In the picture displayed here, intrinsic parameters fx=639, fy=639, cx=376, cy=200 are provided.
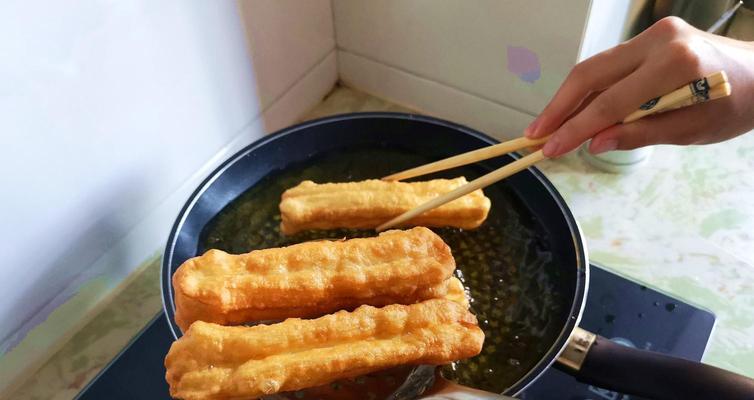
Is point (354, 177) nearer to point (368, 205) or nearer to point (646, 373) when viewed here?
point (368, 205)

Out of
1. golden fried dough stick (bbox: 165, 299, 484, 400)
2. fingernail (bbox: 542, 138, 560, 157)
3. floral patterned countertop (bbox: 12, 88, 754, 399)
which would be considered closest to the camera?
golden fried dough stick (bbox: 165, 299, 484, 400)

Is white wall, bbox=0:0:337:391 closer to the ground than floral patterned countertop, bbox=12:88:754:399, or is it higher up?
higher up

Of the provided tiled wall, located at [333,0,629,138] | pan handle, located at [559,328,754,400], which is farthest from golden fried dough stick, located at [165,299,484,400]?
tiled wall, located at [333,0,629,138]

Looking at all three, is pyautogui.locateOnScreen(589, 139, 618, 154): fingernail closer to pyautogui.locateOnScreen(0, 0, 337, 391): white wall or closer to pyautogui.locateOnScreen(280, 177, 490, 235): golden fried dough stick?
pyautogui.locateOnScreen(280, 177, 490, 235): golden fried dough stick

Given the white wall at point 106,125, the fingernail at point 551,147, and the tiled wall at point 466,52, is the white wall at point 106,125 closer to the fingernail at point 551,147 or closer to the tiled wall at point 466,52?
the tiled wall at point 466,52

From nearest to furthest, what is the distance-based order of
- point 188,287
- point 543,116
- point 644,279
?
point 188,287
point 543,116
point 644,279

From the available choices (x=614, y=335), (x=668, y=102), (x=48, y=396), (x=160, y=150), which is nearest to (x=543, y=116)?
(x=668, y=102)

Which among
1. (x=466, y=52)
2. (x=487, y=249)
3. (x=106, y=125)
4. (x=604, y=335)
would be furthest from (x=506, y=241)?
(x=106, y=125)

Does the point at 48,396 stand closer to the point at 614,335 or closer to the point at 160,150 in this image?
the point at 160,150
